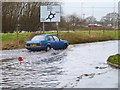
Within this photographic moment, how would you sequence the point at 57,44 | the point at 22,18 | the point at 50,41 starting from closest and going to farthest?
the point at 50,41, the point at 57,44, the point at 22,18

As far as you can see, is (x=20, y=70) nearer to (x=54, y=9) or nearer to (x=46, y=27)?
(x=54, y=9)

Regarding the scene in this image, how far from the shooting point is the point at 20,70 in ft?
48.6

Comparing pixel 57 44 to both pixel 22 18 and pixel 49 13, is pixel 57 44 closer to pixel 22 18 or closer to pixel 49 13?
pixel 49 13

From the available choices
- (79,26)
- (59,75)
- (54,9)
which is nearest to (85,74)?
(59,75)

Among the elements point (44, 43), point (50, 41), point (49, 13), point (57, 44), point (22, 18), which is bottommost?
point (57, 44)

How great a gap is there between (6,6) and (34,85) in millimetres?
40696

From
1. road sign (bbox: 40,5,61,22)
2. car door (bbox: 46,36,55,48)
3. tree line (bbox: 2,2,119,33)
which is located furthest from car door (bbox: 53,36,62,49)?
tree line (bbox: 2,2,119,33)

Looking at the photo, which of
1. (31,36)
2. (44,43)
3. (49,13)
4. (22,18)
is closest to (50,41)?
(44,43)

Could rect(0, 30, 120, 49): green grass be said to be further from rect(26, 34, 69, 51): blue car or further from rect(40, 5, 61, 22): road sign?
rect(26, 34, 69, 51): blue car

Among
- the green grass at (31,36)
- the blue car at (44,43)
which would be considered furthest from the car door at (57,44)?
the green grass at (31,36)

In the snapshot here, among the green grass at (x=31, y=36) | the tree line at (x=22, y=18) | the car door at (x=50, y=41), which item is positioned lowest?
the green grass at (x=31, y=36)

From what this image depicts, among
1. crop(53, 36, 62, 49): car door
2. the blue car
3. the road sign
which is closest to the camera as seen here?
the blue car

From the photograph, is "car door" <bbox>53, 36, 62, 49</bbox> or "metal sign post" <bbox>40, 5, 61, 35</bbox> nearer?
"car door" <bbox>53, 36, 62, 49</bbox>

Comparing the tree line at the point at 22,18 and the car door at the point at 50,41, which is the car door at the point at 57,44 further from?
the tree line at the point at 22,18
